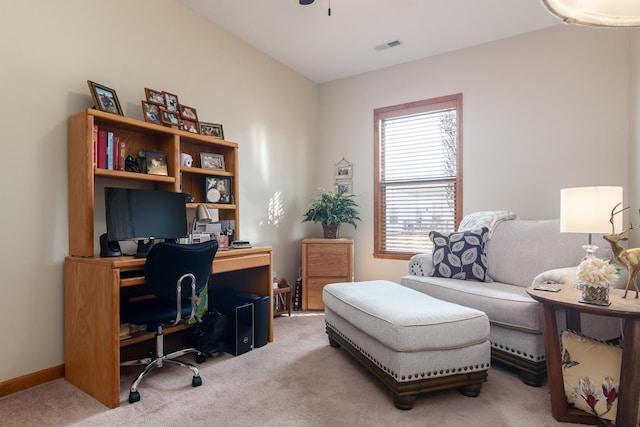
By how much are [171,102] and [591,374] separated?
3.17 m

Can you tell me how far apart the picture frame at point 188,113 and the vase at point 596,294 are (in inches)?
112

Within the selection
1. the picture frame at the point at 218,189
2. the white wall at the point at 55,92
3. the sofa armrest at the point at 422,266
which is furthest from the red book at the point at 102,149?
the sofa armrest at the point at 422,266

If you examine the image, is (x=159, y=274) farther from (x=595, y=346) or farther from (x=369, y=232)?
(x=369, y=232)

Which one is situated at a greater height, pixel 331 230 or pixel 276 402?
pixel 331 230

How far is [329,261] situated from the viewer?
389 centimetres

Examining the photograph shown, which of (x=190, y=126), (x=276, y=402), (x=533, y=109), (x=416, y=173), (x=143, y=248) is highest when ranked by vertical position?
(x=533, y=109)

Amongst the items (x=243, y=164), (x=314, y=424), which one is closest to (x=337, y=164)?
(x=243, y=164)

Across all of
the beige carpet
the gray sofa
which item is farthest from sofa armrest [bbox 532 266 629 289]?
the beige carpet

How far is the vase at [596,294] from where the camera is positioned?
1617 mm

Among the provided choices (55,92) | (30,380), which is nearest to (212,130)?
(55,92)

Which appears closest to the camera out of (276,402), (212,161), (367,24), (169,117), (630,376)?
(630,376)

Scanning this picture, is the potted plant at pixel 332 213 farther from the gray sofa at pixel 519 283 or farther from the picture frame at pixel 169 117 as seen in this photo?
the picture frame at pixel 169 117

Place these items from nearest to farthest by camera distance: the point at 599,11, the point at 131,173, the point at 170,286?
the point at 599,11 < the point at 170,286 < the point at 131,173

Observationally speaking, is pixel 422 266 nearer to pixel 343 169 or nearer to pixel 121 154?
pixel 343 169
